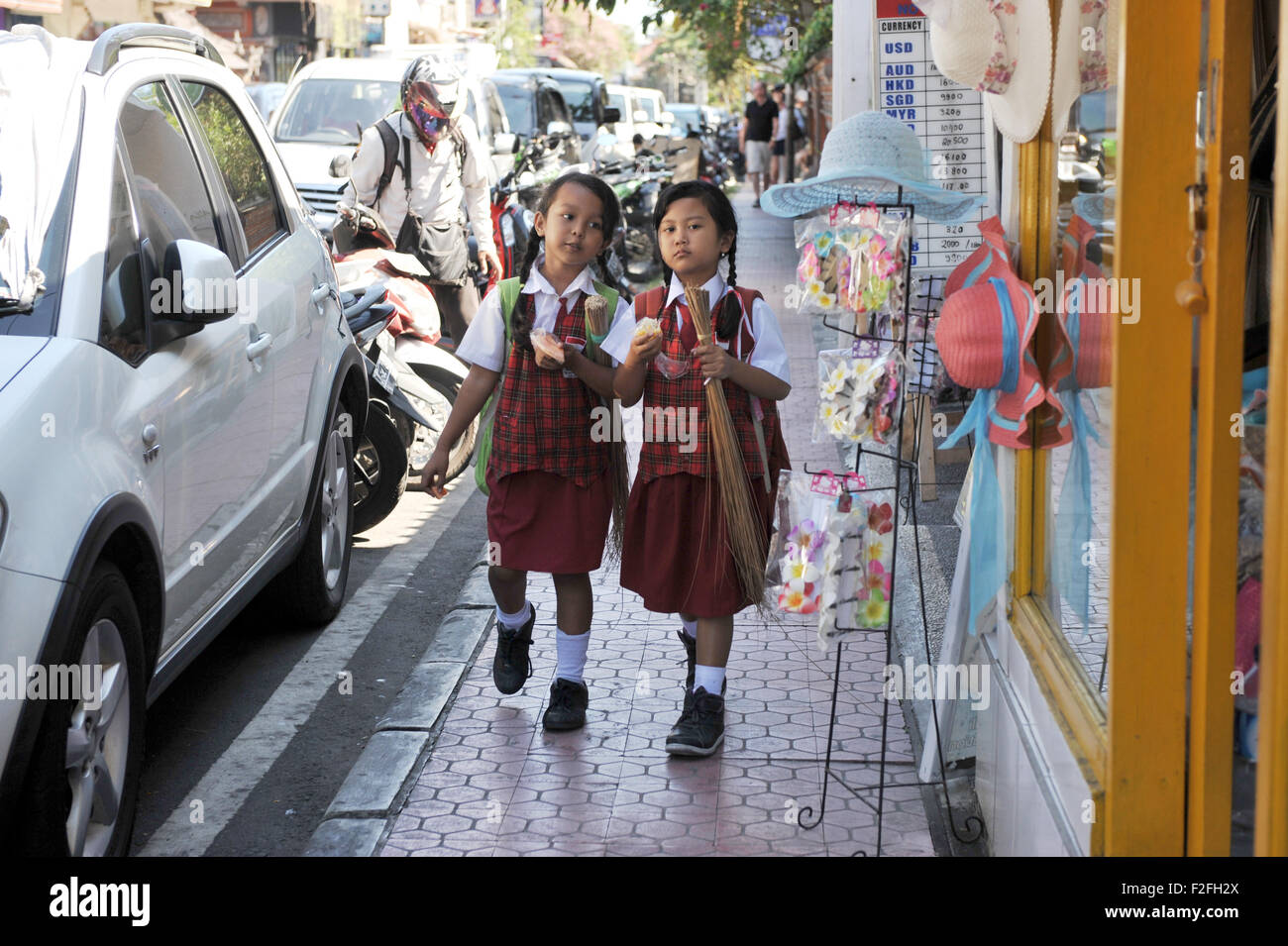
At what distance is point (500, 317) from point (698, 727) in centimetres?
126

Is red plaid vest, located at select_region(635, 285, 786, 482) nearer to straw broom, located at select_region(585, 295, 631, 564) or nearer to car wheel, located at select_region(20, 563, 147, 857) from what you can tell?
straw broom, located at select_region(585, 295, 631, 564)

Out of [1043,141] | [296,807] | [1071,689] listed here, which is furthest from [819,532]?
[296,807]

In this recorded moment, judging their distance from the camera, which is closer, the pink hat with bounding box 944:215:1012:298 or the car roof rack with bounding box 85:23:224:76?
the pink hat with bounding box 944:215:1012:298

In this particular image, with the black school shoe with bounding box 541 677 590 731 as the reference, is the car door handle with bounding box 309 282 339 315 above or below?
above

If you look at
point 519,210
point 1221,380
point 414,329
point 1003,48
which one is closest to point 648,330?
point 1003,48

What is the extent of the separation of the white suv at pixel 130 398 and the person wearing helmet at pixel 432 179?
3494mm

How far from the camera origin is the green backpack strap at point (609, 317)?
4219 mm

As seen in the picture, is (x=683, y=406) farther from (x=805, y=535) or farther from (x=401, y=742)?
(x=401, y=742)

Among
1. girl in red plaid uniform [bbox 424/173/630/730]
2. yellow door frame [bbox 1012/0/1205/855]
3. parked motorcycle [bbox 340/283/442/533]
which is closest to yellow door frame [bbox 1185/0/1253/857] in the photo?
yellow door frame [bbox 1012/0/1205/855]

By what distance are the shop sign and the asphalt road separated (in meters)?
2.38

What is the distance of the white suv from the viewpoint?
9.98 ft

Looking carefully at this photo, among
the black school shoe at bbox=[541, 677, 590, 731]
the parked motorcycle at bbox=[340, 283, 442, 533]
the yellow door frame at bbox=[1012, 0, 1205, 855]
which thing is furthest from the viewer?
the parked motorcycle at bbox=[340, 283, 442, 533]

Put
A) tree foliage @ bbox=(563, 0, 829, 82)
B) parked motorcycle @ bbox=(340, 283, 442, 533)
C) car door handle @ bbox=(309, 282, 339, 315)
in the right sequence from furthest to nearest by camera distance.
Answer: tree foliage @ bbox=(563, 0, 829, 82) < parked motorcycle @ bbox=(340, 283, 442, 533) < car door handle @ bbox=(309, 282, 339, 315)

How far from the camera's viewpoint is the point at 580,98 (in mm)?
20766
